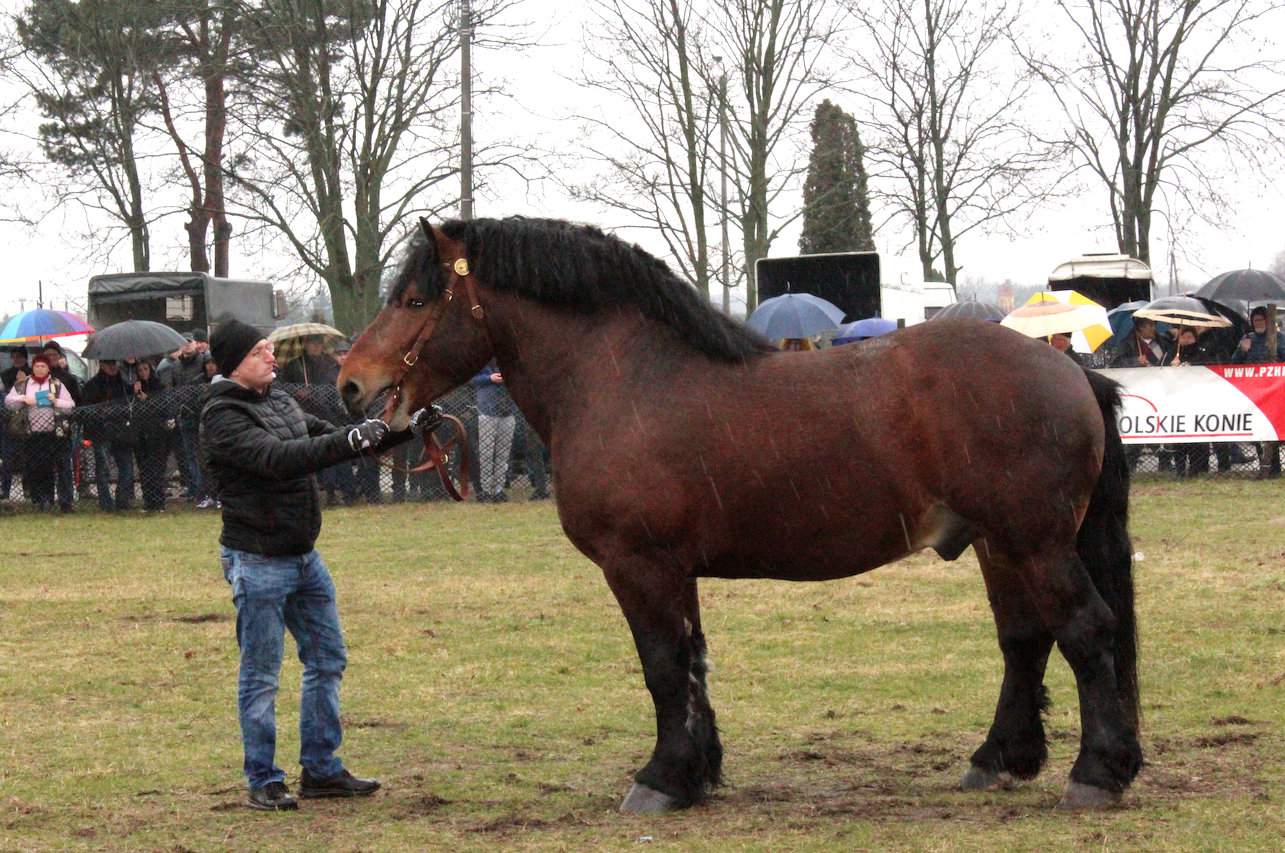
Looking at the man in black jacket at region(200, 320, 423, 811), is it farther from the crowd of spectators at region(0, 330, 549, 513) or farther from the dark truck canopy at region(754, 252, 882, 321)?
the dark truck canopy at region(754, 252, 882, 321)

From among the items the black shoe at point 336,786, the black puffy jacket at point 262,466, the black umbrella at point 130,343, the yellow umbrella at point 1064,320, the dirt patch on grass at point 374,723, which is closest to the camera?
the black puffy jacket at point 262,466

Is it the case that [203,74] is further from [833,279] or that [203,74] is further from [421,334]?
[421,334]

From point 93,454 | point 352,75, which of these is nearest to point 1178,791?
point 93,454

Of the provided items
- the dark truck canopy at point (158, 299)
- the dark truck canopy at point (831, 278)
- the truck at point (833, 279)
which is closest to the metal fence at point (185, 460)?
the dark truck canopy at point (158, 299)

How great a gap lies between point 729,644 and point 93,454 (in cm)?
1198

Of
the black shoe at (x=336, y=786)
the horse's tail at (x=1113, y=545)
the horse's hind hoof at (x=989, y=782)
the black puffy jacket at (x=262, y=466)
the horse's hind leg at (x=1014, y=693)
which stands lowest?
the horse's hind hoof at (x=989, y=782)

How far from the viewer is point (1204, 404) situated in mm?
18344

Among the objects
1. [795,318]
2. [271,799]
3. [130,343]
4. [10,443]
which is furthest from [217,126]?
[271,799]

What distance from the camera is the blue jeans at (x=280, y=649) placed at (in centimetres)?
600

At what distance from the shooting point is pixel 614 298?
617 centimetres

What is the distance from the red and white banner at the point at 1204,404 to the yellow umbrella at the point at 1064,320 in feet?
2.38

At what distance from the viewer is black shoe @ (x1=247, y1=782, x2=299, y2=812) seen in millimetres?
6016

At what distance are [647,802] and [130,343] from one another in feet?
47.1

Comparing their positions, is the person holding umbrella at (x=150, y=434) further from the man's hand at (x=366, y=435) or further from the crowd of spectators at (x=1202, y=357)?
the man's hand at (x=366, y=435)
